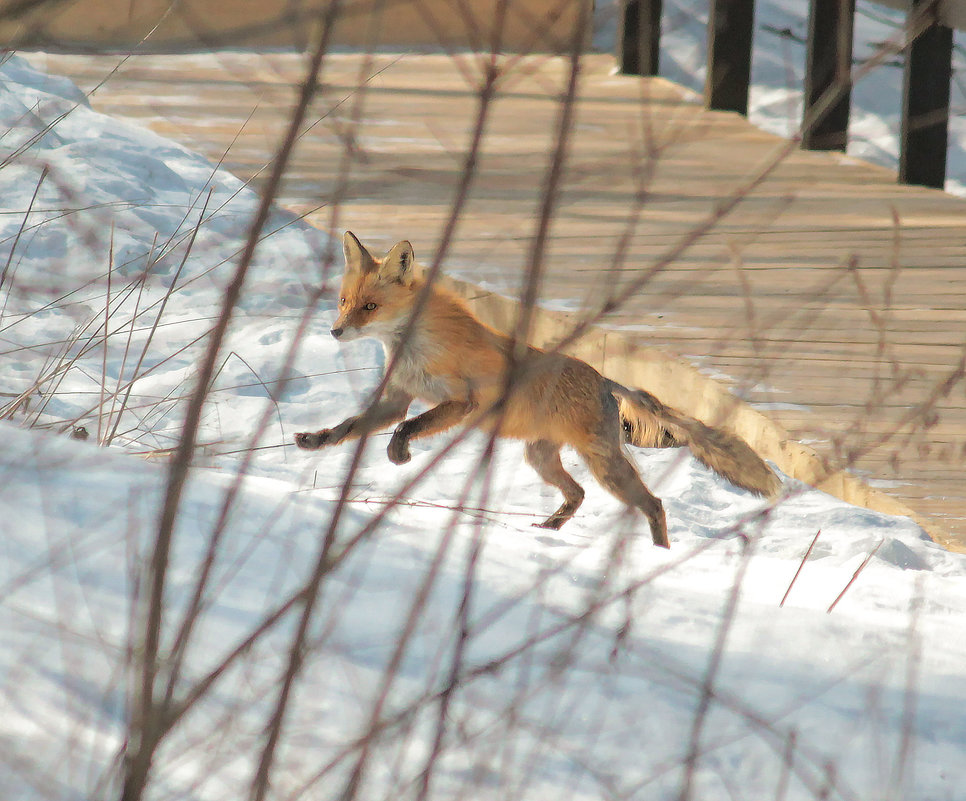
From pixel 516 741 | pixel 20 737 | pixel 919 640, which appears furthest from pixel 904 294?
pixel 20 737

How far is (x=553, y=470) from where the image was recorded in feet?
15.2

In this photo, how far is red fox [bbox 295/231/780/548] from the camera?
4.21 metres

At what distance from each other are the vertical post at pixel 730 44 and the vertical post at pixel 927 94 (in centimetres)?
166

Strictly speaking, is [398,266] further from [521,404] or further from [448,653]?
[448,653]

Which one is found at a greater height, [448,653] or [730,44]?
[448,653]

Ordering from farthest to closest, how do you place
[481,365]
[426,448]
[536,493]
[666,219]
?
[666,219], [426,448], [536,493], [481,365]

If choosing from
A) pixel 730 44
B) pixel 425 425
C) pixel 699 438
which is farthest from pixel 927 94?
pixel 425 425

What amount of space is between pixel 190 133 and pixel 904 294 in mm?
5615

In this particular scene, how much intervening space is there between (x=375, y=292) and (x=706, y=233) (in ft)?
7.06

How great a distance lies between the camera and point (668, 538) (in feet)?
14.6

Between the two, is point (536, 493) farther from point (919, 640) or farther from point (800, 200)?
point (800, 200)

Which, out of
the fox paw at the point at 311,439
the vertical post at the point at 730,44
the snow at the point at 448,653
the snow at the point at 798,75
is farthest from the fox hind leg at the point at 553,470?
the snow at the point at 798,75

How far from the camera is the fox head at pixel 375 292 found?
14.9 ft

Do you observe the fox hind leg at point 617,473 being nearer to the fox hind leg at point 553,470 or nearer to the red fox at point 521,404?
the red fox at point 521,404
